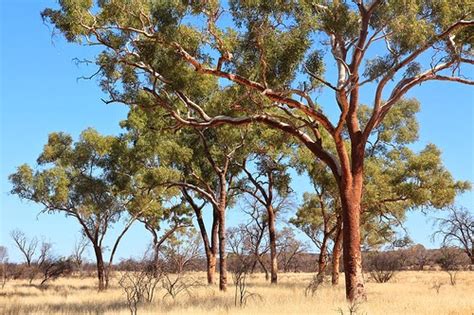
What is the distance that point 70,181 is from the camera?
32.3m

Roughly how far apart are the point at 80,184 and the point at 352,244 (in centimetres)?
2042

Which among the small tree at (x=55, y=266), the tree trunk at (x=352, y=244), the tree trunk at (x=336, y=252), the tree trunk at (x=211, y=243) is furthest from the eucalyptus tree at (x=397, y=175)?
the small tree at (x=55, y=266)

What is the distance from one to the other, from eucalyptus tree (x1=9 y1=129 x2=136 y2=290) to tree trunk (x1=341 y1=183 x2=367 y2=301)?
58.6ft

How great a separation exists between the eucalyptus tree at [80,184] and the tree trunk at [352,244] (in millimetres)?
17853

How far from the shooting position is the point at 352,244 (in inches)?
599

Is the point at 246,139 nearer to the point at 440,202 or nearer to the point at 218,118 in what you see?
the point at 218,118

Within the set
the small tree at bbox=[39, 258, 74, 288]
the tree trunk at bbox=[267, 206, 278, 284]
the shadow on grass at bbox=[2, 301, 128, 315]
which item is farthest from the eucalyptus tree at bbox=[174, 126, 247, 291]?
the small tree at bbox=[39, 258, 74, 288]

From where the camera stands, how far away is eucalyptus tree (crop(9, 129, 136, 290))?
31484 mm

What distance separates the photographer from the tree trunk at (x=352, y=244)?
15141 millimetres

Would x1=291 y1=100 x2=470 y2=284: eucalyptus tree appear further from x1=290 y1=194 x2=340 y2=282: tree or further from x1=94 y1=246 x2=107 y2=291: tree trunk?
x1=94 y1=246 x2=107 y2=291: tree trunk

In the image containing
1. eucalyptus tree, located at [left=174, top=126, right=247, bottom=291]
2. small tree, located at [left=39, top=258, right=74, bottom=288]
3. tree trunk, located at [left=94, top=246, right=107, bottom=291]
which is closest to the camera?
eucalyptus tree, located at [left=174, top=126, right=247, bottom=291]

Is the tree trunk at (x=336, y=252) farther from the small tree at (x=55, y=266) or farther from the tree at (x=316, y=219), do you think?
the small tree at (x=55, y=266)

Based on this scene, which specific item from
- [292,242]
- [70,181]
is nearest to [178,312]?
[70,181]

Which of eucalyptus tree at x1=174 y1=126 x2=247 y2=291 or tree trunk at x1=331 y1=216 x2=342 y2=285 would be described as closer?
eucalyptus tree at x1=174 y1=126 x2=247 y2=291
